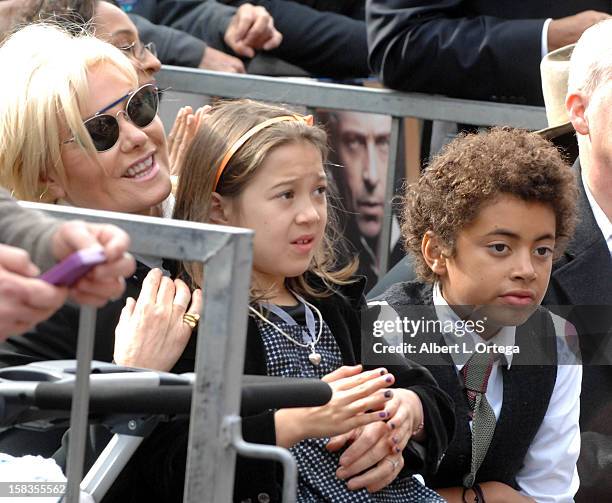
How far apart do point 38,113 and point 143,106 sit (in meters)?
0.28

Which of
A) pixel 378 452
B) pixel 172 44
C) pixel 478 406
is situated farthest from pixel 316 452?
pixel 172 44

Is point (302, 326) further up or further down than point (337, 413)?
further up

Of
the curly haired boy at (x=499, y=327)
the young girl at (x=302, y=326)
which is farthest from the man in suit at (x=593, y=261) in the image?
the young girl at (x=302, y=326)

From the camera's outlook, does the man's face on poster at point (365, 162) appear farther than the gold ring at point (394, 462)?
Yes

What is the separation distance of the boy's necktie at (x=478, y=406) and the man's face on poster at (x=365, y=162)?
162cm

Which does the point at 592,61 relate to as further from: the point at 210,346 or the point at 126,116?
the point at 210,346

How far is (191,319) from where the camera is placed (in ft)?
8.69

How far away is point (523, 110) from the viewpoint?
14.3ft

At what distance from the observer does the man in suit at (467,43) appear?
4.38m

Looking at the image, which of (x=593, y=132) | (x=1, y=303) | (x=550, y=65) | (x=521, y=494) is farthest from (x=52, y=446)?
(x=550, y=65)

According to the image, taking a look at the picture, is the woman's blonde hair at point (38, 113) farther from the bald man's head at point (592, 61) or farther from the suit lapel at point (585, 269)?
the bald man's head at point (592, 61)

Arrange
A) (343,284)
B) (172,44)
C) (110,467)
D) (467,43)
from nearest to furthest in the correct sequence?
1. (110,467)
2. (343,284)
3. (467,43)
4. (172,44)

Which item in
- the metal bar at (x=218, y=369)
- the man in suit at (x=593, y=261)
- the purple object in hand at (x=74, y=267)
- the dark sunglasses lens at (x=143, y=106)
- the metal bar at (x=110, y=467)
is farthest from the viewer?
the man in suit at (x=593, y=261)

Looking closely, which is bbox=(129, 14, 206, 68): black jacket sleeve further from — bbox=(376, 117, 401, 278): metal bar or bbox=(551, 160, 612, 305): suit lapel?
bbox=(551, 160, 612, 305): suit lapel
